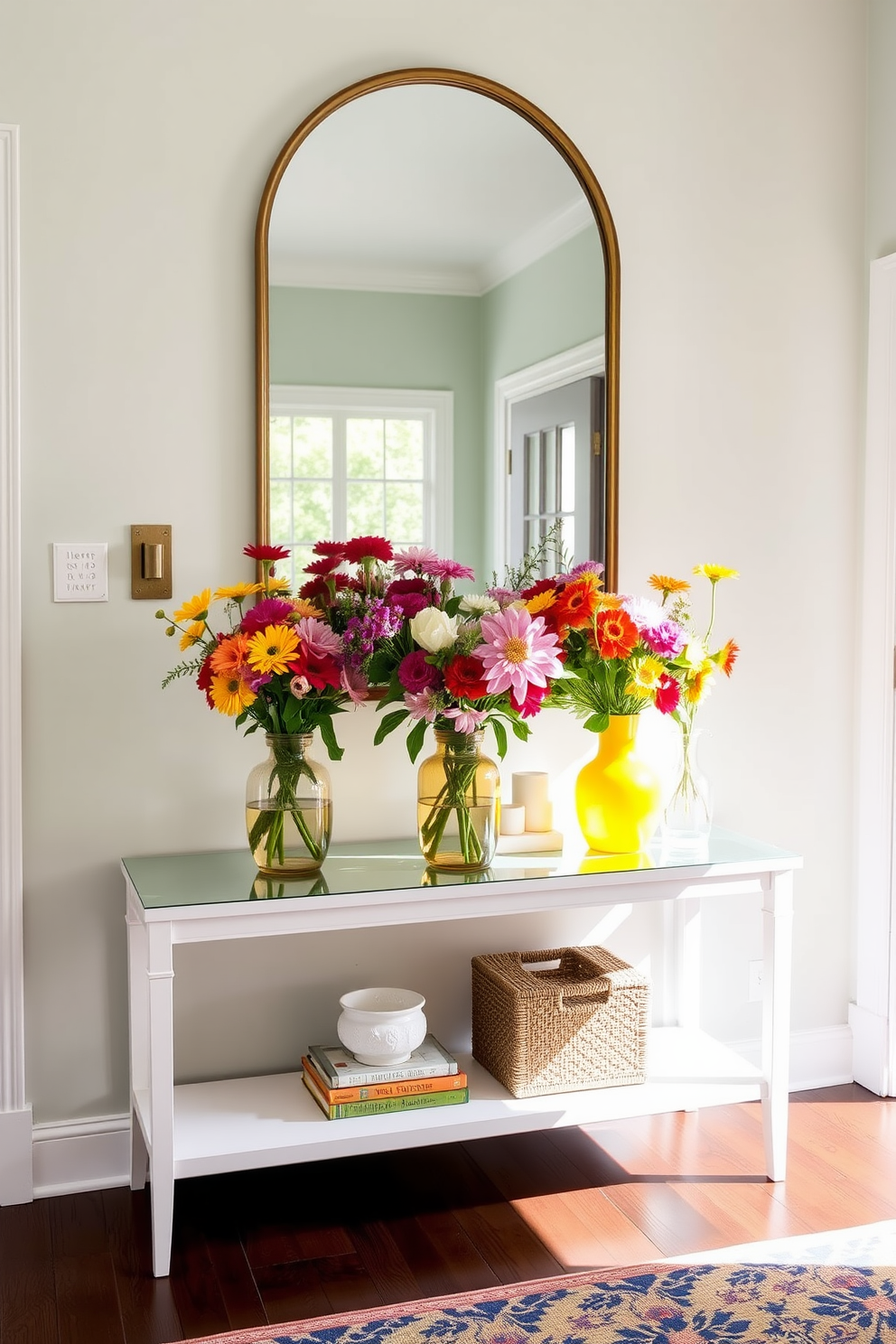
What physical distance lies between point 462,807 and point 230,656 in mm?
530

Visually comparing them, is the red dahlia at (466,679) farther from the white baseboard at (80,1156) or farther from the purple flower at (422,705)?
the white baseboard at (80,1156)

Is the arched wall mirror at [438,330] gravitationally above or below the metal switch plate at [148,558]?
above

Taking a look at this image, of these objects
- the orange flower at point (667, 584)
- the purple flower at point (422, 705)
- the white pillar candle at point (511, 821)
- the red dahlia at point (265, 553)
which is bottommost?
the white pillar candle at point (511, 821)

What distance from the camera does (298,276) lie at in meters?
2.49

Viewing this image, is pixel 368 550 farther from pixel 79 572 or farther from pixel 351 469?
pixel 79 572

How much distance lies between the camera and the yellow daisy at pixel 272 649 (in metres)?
2.15

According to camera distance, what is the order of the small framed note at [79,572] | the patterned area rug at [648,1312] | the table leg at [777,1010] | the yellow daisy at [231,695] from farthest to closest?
the table leg at [777,1010] < the small framed note at [79,572] < the yellow daisy at [231,695] < the patterned area rug at [648,1312]

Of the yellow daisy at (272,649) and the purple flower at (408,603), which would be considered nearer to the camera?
the yellow daisy at (272,649)

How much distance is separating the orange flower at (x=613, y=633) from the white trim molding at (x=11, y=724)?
110cm

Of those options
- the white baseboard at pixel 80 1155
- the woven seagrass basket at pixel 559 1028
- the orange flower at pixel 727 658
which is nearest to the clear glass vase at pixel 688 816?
the orange flower at pixel 727 658

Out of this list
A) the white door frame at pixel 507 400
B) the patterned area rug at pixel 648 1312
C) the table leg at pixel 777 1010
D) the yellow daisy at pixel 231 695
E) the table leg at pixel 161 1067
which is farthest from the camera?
the white door frame at pixel 507 400

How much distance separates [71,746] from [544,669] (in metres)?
0.95

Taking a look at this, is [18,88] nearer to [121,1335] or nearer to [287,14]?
[287,14]

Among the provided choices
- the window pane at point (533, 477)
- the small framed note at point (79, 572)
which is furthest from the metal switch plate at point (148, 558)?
the window pane at point (533, 477)
